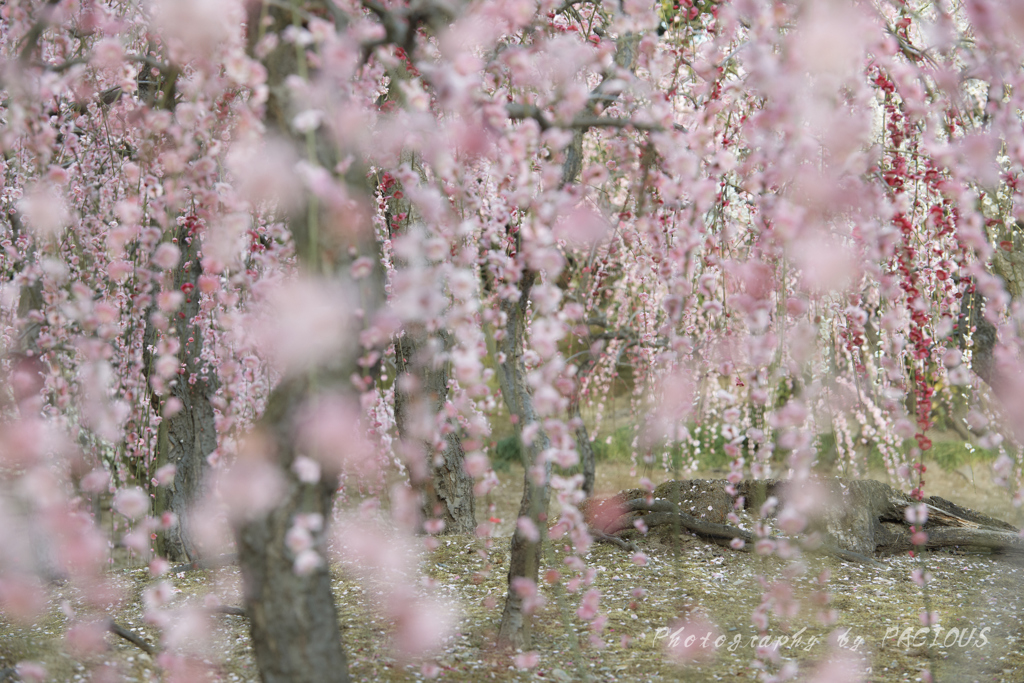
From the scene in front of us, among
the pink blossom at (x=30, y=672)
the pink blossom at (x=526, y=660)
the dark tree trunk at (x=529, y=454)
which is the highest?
the dark tree trunk at (x=529, y=454)

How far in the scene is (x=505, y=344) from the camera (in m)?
2.86

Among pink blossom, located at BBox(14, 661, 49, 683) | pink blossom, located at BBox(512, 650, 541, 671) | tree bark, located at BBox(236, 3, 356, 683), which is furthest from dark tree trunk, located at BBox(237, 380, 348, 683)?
pink blossom, located at BBox(512, 650, 541, 671)

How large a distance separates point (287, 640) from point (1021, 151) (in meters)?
2.32

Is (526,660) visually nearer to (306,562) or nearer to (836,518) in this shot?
(306,562)

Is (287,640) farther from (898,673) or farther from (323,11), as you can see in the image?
(898,673)

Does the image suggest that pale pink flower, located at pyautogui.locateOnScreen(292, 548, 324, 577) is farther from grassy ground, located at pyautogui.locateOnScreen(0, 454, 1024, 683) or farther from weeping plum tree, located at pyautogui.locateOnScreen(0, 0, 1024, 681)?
grassy ground, located at pyautogui.locateOnScreen(0, 454, 1024, 683)

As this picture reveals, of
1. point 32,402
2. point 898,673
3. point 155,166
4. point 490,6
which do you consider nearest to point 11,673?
point 32,402

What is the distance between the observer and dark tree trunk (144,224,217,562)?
4.74 m

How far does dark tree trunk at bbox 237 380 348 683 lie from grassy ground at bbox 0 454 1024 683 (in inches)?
Answer: 31.8

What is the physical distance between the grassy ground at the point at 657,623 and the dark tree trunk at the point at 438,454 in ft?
1.20

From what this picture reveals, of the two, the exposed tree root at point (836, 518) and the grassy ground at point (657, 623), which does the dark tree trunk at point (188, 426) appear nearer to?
the grassy ground at point (657, 623)

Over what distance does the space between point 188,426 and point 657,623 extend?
308cm

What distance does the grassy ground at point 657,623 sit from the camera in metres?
3.00

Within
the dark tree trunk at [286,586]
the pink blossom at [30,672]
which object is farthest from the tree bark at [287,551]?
the pink blossom at [30,672]
